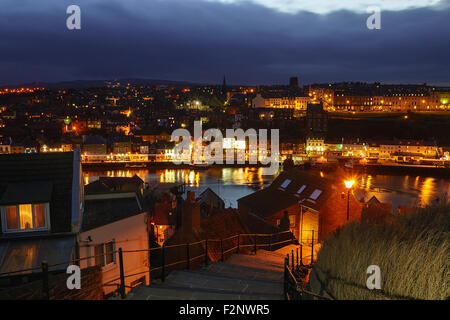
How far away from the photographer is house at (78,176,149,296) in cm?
487

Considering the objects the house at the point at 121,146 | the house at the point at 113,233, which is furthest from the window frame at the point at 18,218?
the house at the point at 121,146

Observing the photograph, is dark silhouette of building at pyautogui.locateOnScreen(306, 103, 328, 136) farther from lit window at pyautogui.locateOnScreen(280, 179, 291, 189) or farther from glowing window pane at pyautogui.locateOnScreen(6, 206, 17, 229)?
glowing window pane at pyautogui.locateOnScreen(6, 206, 17, 229)

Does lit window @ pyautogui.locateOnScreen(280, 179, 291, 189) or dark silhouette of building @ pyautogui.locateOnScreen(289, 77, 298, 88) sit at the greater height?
dark silhouette of building @ pyautogui.locateOnScreen(289, 77, 298, 88)

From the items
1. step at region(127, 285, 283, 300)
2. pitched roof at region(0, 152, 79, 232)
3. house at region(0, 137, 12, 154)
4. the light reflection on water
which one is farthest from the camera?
house at region(0, 137, 12, 154)

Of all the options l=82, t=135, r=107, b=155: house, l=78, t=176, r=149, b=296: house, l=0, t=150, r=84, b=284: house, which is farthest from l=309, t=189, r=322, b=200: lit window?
l=82, t=135, r=107, b=155: house

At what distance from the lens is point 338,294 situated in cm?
262

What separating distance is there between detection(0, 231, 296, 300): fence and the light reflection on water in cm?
1748

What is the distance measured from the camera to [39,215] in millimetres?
4539

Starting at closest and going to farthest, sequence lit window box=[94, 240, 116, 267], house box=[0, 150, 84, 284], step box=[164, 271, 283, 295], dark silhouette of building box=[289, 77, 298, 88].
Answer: step box=[164, 271, 283, 295], house box=[0, 150, 84, 284], lit window box=[94, 240, 116, 267], dark silhouette of building box=[289, 77, 298, 88]

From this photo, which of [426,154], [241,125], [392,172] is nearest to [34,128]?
[241,125]

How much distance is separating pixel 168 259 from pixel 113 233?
5.80ft

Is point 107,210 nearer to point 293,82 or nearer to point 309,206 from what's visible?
point 309,206

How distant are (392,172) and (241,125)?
112 feet

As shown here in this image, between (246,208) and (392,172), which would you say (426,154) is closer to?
(392,172)
